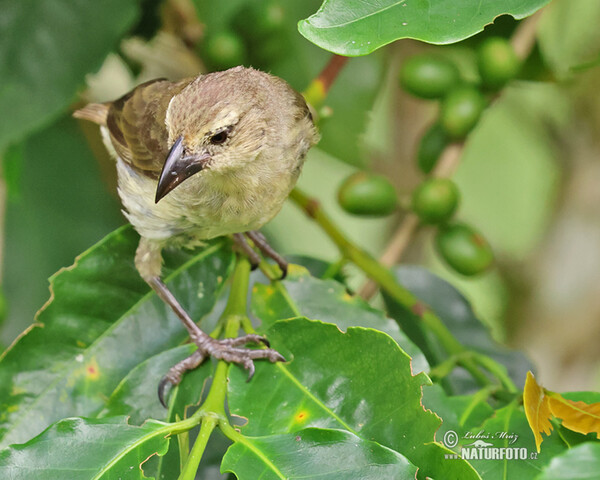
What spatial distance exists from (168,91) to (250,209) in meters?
0.48

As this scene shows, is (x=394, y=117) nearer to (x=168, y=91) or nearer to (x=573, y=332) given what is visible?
(x=573, y=332)

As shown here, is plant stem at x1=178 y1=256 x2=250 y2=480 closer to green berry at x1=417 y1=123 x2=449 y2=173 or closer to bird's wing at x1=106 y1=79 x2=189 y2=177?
bird's wing at x1=106 y1=79 x2=189 y2=177

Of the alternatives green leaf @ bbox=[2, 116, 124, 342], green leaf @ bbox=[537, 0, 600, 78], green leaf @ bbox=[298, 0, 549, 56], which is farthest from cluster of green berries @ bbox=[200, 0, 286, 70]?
green leaf @ bbox=[298, 0, 549, 56]

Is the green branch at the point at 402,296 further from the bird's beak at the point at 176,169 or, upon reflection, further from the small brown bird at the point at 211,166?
the bird's beak at the point at 176,169

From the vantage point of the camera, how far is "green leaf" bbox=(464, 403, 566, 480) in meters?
1.39

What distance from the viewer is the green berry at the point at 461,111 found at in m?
2.31

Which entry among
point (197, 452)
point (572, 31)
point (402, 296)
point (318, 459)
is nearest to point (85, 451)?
point (197, 452)

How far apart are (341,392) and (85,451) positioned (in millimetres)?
489

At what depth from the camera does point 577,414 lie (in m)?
1.42

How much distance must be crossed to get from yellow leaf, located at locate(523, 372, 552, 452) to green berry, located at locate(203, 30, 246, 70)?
1475 millimetres

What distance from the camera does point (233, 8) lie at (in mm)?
2551

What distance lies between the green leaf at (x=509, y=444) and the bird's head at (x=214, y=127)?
864mm

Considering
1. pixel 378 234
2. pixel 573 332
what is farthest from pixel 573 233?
pixel 378 234

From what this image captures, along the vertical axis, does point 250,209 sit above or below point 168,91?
below
